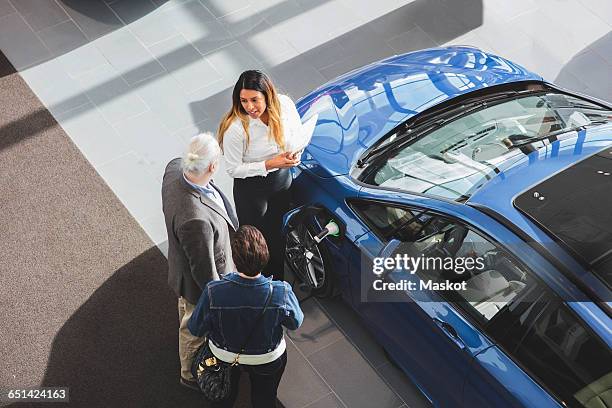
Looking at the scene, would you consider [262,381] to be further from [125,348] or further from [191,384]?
[125,348]

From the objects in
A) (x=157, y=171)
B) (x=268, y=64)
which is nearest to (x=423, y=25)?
(x=268, y=64)

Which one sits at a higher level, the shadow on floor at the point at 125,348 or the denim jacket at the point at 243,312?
the denim jacket at the point at 243,312

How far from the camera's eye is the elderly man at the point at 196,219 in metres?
5.00

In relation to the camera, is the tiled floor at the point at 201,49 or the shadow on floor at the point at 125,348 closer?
the shadow on floor at the point at 125,348

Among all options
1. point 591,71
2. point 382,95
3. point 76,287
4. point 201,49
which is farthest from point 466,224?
point 201,49

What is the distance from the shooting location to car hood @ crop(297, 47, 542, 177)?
6.06 meters

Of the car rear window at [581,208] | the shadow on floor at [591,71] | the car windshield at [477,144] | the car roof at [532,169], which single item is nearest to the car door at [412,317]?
the car windshield at [477,144]

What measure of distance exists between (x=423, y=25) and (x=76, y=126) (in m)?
3.24

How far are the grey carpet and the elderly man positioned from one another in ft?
2.85

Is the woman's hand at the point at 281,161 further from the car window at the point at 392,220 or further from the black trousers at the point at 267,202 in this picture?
the car window at the point at 392,220

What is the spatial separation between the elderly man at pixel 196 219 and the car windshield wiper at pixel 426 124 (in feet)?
3.78

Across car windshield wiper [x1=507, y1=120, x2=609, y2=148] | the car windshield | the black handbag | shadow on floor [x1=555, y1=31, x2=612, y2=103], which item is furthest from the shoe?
shadow on floor [x1=555, y1=31, x2=612, y2=103]

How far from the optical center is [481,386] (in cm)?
503

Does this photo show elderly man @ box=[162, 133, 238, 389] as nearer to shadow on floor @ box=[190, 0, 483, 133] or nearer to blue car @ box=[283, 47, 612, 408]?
blue car @ box=[283, 47, 612, 408]
